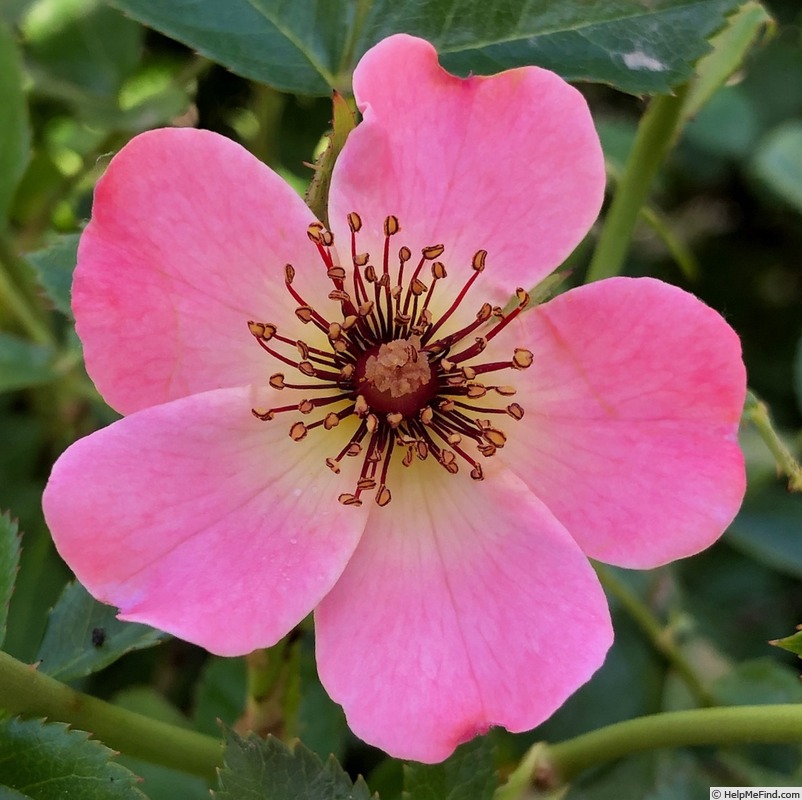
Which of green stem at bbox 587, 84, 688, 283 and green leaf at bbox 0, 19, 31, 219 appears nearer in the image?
green stem at bbox 587, 84, 688, 283

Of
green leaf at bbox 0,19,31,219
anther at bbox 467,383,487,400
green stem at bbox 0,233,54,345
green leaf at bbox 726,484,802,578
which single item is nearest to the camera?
anther at bbox 467,383,487,400

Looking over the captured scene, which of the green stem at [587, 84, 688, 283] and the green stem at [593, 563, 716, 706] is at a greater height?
the green stem at [587, 84, 688, 283]

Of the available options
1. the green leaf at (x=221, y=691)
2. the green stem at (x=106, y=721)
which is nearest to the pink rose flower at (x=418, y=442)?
the green stem at (x=106, y=721)

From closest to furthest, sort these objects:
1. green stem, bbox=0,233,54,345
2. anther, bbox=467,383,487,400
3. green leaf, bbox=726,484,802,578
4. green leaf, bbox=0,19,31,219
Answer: anther, bbox=467,383,487,400 < green leaf, bbox=0,19,31,219 < green stem, bbox=0,233,54,345 < green leaf, bbox=726,484,802,578

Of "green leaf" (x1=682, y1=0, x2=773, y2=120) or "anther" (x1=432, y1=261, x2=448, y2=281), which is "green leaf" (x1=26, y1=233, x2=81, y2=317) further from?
"green leaf" (x1=682, y1=0, x2=773, y2=120)

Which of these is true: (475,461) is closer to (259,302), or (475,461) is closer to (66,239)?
(259,302)

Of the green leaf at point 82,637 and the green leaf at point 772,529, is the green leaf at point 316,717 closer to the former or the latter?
the green leaf at point 82,637

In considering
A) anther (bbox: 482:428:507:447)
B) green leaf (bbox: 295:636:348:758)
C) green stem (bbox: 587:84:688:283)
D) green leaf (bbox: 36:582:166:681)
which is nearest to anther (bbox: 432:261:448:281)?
anther (bbox: 482:428:507:447)
